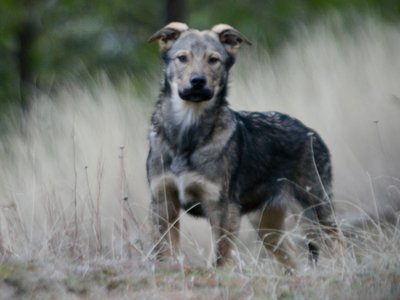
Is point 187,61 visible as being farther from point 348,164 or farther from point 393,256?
point 348,164

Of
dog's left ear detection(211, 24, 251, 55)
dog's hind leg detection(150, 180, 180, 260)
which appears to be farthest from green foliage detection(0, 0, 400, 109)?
dog's hind leg detection(150, 180, 180, 260)

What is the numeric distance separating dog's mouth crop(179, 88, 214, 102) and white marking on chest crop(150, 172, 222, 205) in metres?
0.57

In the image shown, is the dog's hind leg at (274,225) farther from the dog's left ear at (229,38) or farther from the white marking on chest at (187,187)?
the dog's left ear at (229,38)

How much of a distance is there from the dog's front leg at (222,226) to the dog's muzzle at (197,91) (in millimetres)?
817

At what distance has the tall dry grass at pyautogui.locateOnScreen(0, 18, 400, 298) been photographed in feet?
33.1

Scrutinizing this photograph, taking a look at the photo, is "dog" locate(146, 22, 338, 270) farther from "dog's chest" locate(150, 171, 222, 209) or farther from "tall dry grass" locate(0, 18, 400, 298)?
"tall dry grass" locate(0, 18, 400, 298)

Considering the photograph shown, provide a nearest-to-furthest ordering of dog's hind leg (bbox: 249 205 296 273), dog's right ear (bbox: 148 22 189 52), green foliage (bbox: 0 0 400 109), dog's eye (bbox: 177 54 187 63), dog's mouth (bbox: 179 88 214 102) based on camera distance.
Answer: dog's mouth (bbox: 179 88 214 102), dog's eye (bbox: 177 54 187 63), dog's right ear (bbox: 148 22 189 52), dog's hind leg (bbox: 249 205 296 273), green foliage (bbox: 0 0 400 109)

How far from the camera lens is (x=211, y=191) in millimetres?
7562

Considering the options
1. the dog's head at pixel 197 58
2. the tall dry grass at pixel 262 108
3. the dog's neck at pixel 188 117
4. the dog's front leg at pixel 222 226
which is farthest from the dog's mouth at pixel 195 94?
the tall dry grass at pixel 262 108

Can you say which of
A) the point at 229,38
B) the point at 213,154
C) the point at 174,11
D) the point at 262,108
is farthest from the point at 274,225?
the point at 174,11

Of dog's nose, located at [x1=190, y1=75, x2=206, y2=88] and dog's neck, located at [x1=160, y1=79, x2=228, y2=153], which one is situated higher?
dog's nose, located at [x1=190, y1=75, x2=206, y2=88]

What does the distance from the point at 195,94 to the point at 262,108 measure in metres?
4.25

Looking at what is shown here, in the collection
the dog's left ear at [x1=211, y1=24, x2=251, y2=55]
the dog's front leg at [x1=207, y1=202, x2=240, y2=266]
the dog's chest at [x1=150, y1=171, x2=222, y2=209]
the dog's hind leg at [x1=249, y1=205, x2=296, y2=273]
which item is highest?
the dog's left ear at [x1=211, y1=24, x2=251, y2=55]

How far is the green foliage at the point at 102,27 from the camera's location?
59.1ft
